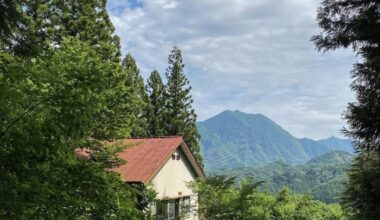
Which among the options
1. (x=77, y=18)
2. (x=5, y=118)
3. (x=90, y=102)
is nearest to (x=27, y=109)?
(x=5, y=118)

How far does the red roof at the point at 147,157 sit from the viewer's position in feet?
73.4

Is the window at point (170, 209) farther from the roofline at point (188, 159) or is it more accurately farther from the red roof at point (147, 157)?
the red roof at point (147, 157)

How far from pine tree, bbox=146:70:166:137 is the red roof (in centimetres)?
2029

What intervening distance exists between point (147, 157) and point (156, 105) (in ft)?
80.4

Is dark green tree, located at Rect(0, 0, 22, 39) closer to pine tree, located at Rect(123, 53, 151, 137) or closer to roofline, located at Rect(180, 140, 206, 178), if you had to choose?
roofline, located at Rect(180, 140, 206, 178)

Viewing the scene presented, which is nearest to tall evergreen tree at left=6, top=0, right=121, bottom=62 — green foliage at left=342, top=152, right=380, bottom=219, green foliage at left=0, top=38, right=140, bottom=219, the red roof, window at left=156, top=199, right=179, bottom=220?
the red roof

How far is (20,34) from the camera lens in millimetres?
8328

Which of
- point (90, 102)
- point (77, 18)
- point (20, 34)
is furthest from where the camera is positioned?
point (77, 18)

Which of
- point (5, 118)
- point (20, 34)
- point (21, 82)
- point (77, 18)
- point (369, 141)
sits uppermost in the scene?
point (77, 18)

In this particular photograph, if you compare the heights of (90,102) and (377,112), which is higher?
(377,112)

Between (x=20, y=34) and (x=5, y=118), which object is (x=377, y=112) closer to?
(x=20, y=34)

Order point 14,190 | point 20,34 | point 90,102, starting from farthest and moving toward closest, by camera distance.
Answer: point 20,34 < point 90,102 < point 14,190

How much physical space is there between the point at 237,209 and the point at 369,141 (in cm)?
1285

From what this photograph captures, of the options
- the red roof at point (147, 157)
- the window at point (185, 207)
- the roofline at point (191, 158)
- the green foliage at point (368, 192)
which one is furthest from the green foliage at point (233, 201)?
the green foliage at point (368, 192)
